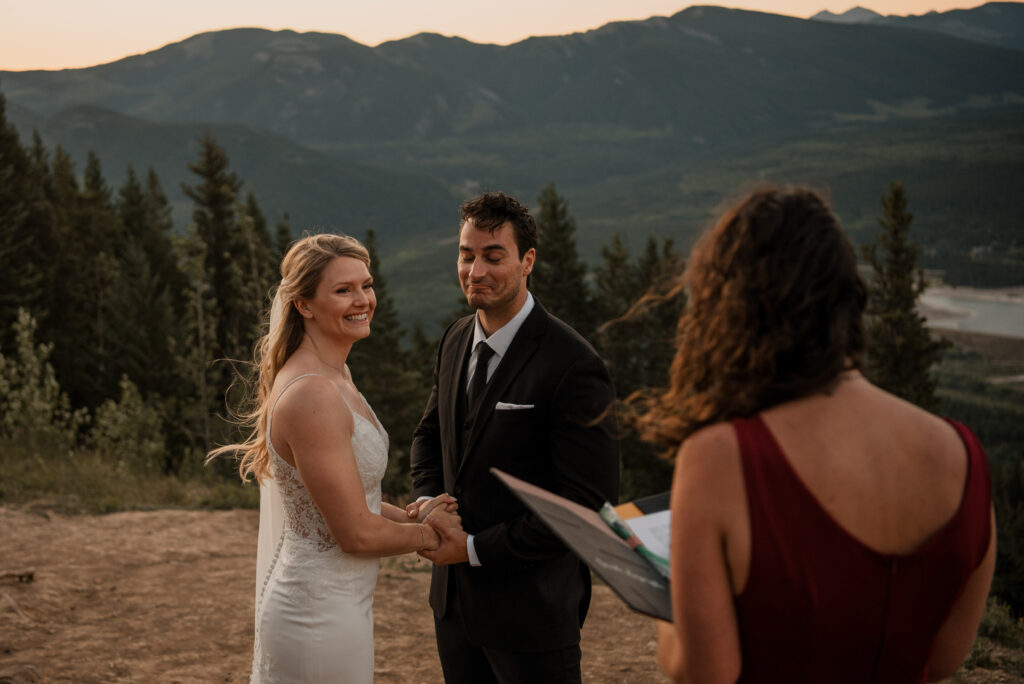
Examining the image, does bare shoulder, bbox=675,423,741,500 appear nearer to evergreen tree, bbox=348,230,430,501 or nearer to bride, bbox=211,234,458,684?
bride, bbox=211,234,458,684

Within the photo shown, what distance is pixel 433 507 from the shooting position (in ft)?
11.4

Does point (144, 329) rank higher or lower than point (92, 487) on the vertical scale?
lower

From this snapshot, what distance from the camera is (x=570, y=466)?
10.7 feet

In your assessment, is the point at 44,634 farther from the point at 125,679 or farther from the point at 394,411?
the point at 394,411

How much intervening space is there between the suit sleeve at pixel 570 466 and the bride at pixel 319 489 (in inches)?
10.3

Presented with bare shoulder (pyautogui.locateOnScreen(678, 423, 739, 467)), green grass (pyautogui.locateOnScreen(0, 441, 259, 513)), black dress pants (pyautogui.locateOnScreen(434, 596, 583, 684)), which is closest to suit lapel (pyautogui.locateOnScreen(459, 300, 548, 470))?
black dress pants (pyautogui.locateOnScreen(434, 596, 583, 684))

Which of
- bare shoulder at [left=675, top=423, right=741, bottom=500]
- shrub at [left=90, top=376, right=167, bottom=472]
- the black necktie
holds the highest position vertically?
bare shoulder at [left=675, top=423, right=741, bottom=500]

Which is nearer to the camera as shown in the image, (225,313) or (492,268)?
(492,268)

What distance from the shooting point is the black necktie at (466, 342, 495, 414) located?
11.6 ft

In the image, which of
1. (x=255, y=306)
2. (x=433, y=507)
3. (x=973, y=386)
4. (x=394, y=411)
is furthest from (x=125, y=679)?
(x=973, y=386)

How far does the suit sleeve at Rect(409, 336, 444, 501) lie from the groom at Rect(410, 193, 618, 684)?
187 mm

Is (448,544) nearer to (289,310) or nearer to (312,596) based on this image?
(312,596)

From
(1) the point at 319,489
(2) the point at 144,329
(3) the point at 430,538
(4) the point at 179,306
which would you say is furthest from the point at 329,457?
(4) the point at 179,306

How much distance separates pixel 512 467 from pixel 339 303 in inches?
37.4
